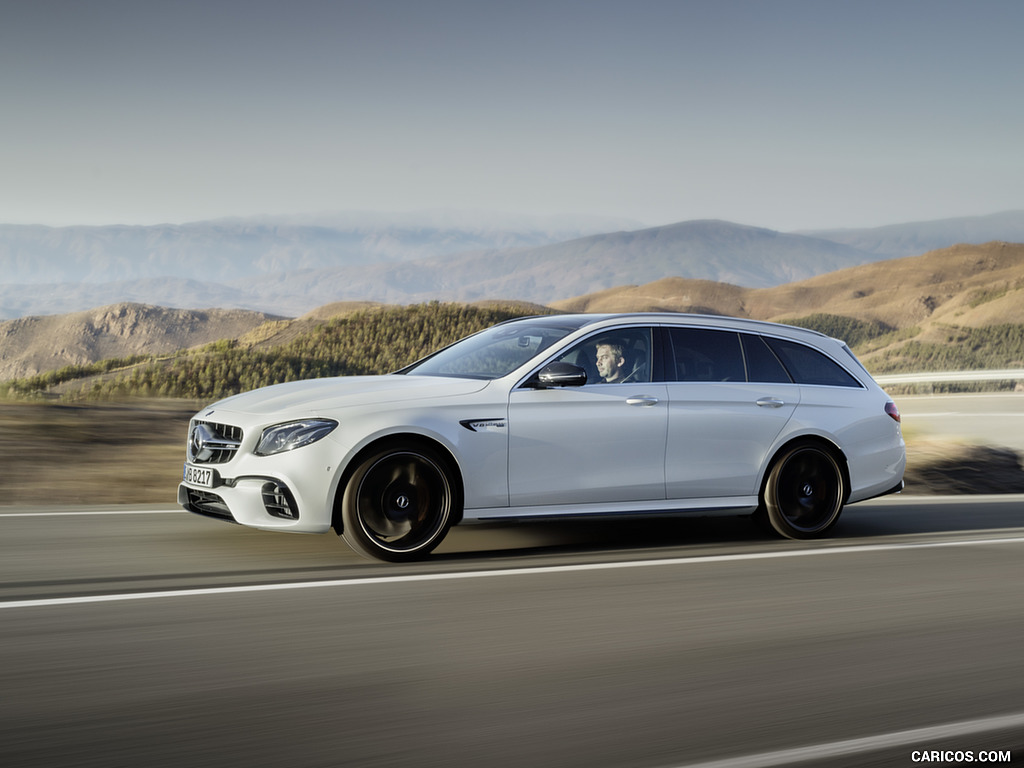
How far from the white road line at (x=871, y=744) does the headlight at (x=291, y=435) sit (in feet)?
12.0

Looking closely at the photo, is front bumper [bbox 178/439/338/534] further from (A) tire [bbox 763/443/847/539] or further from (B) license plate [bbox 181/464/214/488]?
(A) tire [bbox 763/443/847/539]

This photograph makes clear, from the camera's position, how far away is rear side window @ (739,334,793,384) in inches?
336

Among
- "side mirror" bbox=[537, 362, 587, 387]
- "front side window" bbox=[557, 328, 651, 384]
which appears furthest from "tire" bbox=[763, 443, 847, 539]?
"side mirror" bbox=[537, 362, 587, 387]

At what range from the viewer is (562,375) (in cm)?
737

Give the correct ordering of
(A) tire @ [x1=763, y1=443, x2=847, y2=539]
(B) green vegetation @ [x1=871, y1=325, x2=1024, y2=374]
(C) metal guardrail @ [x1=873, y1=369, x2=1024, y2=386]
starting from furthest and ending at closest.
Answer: (B) green vegetation @ [x1=871, y1=325, x2=1024, y2=374] → (C) metal guardrail @ [x1=873, y1=369, x2=1024, y2=386] → (A) tire @ [x1=763, y1=443, x2=847, y2=539]

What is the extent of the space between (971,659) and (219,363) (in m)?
45.3

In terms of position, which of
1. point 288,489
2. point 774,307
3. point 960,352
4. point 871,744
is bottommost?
point 871,744

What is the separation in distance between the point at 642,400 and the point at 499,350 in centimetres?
111

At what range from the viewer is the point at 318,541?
780cm

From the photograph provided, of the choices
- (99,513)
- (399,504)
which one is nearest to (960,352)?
(99,513)

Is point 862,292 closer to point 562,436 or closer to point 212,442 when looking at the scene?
point 562,436

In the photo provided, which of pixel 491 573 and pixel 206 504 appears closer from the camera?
pixel 491 573

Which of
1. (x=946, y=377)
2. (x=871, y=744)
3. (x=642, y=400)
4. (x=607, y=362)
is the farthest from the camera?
(x=946, y=377)

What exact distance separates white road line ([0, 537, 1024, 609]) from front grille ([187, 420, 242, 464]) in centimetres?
101
